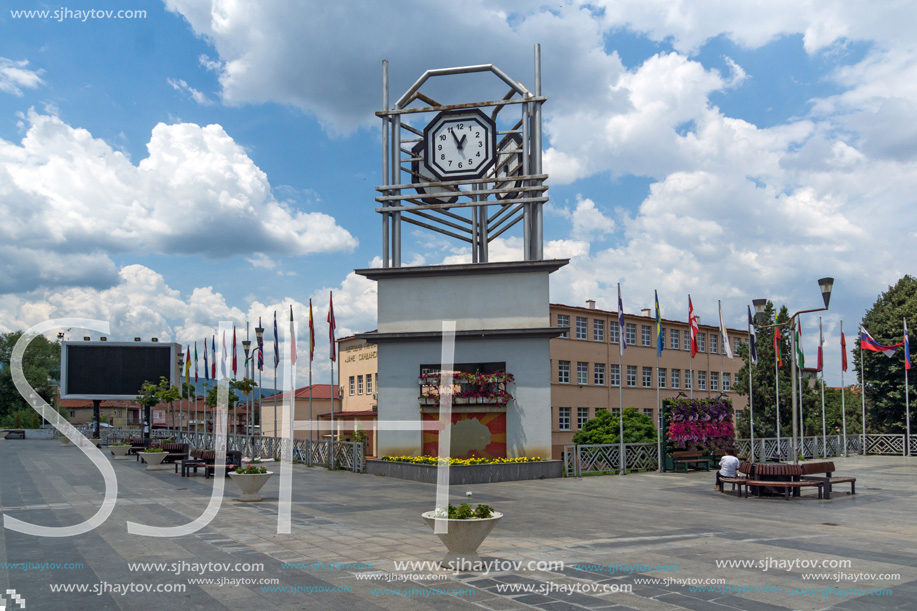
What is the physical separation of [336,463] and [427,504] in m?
12.2

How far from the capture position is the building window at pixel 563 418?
54312 millimetres

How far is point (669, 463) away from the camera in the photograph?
90.7ft

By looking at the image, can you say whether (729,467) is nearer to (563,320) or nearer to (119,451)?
(119,451)

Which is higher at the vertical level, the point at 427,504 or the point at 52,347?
the point at 52,347

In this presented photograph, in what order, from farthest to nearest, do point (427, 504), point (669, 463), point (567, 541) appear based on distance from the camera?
point (669, 463), point (427, 504), point (567, 541)

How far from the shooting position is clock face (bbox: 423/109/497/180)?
28.4m

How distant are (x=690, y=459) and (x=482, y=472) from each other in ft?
31.0

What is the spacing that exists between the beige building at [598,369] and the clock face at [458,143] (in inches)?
1009

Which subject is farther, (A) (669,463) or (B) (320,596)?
(A) (669,463)

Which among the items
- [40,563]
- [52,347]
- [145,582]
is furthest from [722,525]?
[52,347]

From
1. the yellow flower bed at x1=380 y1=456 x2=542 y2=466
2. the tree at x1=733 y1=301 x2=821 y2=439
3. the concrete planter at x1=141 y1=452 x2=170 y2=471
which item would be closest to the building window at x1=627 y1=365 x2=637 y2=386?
the tree at x1=733 y1=301 x2=821 y2=439

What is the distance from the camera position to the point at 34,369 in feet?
274

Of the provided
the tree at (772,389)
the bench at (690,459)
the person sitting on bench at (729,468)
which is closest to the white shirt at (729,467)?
the person sitting on bench at (729,468)

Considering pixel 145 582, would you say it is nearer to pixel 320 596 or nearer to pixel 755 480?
pixel 320 596
